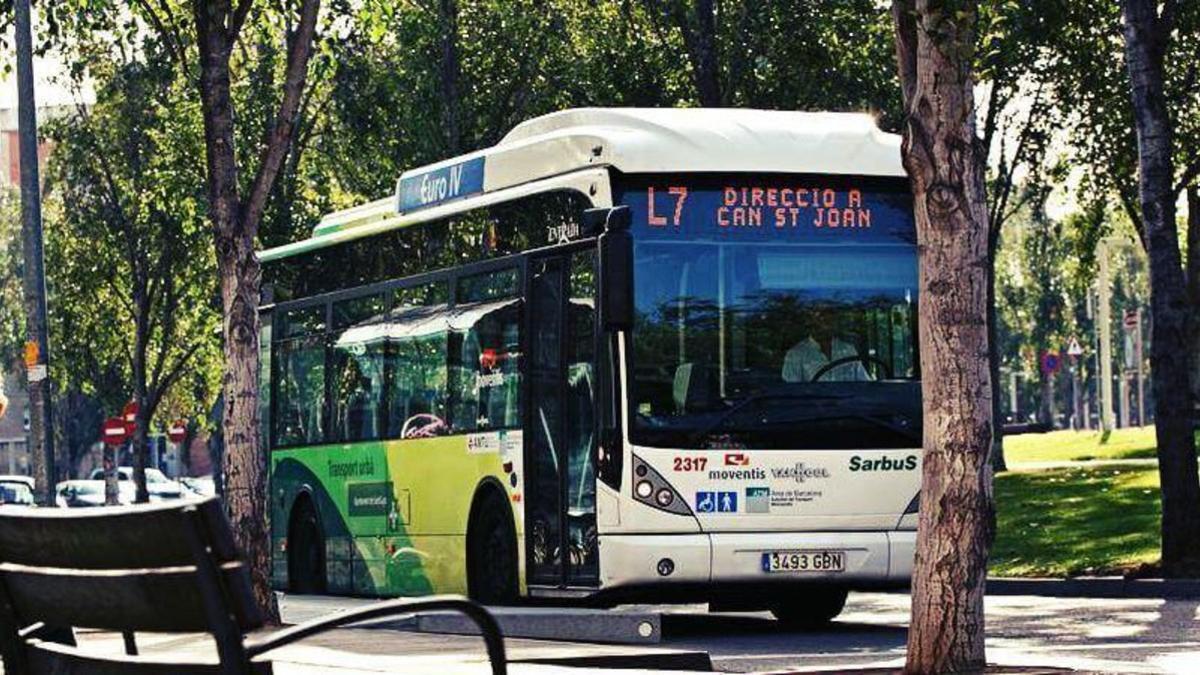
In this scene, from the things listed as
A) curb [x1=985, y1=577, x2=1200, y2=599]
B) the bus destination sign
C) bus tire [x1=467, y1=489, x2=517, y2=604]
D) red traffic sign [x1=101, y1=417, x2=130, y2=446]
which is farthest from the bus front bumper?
red traffic sign [x1=101, y1=417, x2=130, y2=446]

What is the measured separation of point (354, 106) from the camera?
51812mm

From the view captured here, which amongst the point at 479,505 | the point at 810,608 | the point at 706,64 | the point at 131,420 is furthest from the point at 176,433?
the point at 810,608

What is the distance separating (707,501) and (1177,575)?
22.1ft

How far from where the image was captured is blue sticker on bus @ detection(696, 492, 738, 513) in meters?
19.0

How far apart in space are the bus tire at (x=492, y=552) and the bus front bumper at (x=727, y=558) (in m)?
1.62

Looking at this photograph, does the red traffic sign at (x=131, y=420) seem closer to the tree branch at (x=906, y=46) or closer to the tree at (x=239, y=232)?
the tree at (x=239, y=232)

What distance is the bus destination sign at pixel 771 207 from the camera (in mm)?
19219

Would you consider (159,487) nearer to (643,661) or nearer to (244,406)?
(244,406)

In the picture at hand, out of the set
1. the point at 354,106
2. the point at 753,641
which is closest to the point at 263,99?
the point at 354,106

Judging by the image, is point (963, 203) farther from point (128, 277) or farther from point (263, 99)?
point (128, 277)

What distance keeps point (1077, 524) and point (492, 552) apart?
42.0 feet

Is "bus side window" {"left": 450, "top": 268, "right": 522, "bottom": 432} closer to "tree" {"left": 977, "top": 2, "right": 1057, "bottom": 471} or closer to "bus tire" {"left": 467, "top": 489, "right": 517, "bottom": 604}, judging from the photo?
"bus tire" {"left": 467, "top": 489, "right": 517, "bottom": 604}

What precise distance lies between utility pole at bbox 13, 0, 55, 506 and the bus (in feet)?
40.3

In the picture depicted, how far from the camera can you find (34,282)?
33.4 m
